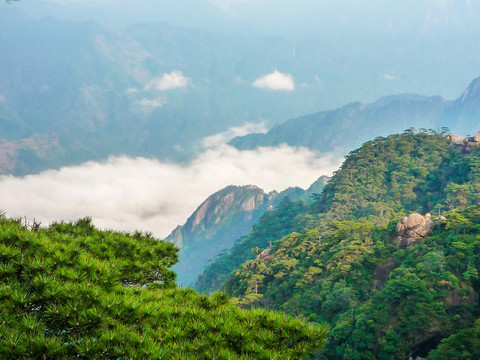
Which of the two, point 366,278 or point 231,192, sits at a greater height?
point 231,192

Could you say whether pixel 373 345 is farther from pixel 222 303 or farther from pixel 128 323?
pixel 128 323

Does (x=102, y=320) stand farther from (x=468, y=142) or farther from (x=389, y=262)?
(x=468, y=142)

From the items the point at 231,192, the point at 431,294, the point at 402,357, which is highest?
the point at 231,192

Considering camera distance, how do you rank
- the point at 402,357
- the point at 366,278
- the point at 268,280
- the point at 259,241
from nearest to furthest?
the point at 402,357, the point at 366,278, the point at 268,280, the point at 259,241

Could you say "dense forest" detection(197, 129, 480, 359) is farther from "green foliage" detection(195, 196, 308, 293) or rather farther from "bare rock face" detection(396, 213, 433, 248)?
"green foliage" detection(195, 196, 308, 293)

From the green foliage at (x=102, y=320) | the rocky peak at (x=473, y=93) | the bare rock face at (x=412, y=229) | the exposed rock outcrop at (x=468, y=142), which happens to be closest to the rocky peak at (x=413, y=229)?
the bare rock face at (x=412, y=229)

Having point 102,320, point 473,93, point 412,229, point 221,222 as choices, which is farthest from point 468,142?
point 473,93

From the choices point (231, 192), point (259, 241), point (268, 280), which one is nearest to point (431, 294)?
point (268, 280)
